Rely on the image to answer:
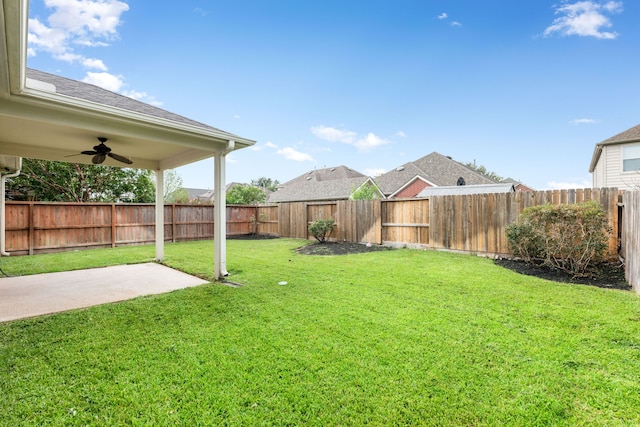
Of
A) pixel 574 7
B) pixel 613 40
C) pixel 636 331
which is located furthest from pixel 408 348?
pixel 613 40

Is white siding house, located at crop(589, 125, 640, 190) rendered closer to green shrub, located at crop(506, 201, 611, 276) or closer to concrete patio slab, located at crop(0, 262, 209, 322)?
green shrub, located at crop(506, 201, 611, 276)

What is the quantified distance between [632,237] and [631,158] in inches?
413

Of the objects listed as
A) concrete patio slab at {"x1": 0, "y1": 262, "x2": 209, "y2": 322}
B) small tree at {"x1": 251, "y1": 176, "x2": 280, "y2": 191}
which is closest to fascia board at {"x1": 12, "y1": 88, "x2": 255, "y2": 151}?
concrete patio slab at {"x1": 0, "y1": 262, "x2": 209, "y2": 322}

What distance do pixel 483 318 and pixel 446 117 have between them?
16999 mm

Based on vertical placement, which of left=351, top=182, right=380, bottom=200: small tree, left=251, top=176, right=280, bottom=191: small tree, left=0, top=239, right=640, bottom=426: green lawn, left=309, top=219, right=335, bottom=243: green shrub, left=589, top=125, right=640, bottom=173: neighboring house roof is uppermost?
left=251, top=176, right=280, bottom=191: small tree

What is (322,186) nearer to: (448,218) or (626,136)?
(448,218)

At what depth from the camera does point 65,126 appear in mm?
4211

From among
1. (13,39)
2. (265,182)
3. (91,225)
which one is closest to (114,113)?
(13,39)

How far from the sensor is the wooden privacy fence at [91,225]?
905 cm

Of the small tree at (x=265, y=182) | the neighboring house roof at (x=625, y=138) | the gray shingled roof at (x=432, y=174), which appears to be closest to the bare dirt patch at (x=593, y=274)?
the neighboring house roof at (x=625, y=138)

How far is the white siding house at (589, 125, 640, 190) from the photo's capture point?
11.4 meters

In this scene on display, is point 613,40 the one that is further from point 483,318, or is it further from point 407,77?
point 483,318

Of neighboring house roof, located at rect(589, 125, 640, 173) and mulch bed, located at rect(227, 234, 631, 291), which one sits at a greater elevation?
neighboring house roof, located at rect(589, 125, 640, 173)

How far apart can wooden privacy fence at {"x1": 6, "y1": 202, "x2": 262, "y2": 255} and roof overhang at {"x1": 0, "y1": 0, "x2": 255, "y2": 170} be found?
402 cm
